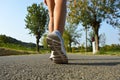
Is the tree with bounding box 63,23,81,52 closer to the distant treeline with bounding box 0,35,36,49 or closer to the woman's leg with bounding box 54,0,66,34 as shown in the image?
the distant treeline with bounding box 0,35,36,49

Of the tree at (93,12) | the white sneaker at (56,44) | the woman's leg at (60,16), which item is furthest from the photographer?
the tree at (93,12)

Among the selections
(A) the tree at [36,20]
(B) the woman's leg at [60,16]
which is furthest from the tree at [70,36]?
(B) the woman's leg at [60,16]

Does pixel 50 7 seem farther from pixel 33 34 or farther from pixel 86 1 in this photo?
pixel 33 34

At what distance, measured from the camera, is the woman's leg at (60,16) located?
12.9 feet

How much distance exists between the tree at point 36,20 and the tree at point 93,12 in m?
20.2

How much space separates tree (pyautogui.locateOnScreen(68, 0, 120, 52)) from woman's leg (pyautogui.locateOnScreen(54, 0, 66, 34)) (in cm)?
3109

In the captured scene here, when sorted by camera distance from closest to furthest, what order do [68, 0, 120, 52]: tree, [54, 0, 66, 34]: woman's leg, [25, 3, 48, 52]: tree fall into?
[54, 0, 66, 34]: woman's leg → [68, 0, 120, 52]: tree → [25, 3, 48, 52]: tree

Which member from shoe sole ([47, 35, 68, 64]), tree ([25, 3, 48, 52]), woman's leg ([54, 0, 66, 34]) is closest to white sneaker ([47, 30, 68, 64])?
shoe sole ([47, 35, 68, 64])

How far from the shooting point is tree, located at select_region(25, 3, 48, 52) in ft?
186

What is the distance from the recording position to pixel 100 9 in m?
35.0

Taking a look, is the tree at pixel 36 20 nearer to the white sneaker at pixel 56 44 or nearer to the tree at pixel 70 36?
the tree at pixel 70 36

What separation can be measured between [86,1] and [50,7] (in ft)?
102

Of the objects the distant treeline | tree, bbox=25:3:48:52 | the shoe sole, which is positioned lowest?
the shoe sole

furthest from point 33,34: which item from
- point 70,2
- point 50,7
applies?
point 50,7
